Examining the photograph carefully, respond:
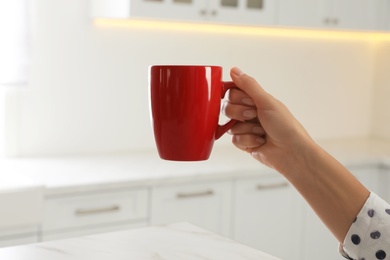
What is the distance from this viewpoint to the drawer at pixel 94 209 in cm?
230

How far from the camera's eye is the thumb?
40.1 inches

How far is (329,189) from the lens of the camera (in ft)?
3.29

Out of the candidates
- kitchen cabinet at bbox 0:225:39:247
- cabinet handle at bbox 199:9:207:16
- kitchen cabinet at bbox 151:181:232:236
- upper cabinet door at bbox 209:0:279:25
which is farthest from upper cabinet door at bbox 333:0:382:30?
kitchen cabinet at bbox 0:225:39:247

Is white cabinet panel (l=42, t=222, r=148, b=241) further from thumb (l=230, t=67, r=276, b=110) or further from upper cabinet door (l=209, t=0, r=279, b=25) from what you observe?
thumb (l=230, t=67, r=276, b=110)

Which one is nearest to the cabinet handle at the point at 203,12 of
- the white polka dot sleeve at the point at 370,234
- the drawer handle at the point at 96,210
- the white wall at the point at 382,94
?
Result: the drawer handle at the point at 96,210

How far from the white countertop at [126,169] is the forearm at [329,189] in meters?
1.40

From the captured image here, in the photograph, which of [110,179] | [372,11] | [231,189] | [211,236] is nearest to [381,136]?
[372,11]

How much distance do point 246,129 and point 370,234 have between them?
0.29 metres

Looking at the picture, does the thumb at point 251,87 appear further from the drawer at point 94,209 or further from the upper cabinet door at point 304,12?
the upper cabinet door at point 304,12

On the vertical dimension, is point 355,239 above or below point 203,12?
below

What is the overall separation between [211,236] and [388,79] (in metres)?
3.04

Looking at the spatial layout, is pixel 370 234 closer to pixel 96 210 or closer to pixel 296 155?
pixel 296 155

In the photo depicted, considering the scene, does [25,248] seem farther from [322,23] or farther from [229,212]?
[322,23]

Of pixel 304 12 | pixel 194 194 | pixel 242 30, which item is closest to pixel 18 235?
pixel 194 194
